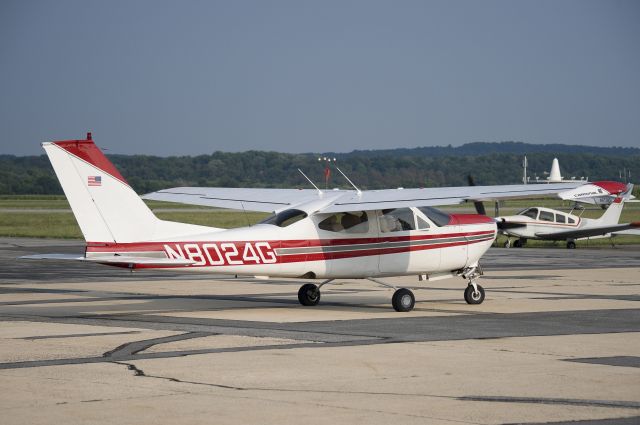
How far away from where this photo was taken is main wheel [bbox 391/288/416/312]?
61.9 feet

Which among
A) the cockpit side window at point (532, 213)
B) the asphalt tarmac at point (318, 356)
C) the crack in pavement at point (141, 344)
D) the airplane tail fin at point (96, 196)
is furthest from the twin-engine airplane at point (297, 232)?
the cockpit side window at point (532, 213)

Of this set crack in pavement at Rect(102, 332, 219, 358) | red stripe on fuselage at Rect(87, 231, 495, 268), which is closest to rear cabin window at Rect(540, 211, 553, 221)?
red stripe on fuselage at Rect(87, 231, 495, 268)

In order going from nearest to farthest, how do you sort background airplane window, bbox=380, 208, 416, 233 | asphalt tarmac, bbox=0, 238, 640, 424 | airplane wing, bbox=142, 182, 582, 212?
asphalt tarmac, bbox=0, 238, 640, 424, airplane wing, bbox=142, 182, 582, 212, background airplane window, bbox=380, 208, 416, 233

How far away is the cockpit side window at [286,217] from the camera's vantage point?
18438 millimetres

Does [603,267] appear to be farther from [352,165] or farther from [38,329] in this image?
[352,165]

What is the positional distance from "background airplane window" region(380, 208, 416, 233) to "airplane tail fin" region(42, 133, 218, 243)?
4.25m

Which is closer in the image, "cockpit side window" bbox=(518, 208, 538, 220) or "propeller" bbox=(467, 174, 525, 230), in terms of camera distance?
"propeller" bbox=(467, 174, 525, 230)

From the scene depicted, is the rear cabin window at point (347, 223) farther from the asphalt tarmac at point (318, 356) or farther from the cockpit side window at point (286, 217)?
the asphalt tarmac at point (318, 356)

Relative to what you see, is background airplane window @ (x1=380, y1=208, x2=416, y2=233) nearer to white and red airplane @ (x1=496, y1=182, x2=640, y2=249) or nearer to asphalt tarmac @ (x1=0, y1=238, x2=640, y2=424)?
asphalt tarmac @ (x1=0, y1=238, x2=640, y2=424)

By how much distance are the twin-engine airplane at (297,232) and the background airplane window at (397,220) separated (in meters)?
0.02

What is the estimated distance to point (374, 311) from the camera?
19.2m

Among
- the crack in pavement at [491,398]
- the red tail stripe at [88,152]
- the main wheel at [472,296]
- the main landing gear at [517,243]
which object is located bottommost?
the main landing gear at [517,243]

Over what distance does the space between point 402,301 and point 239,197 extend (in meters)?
4.23

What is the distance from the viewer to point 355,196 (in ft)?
63.4
